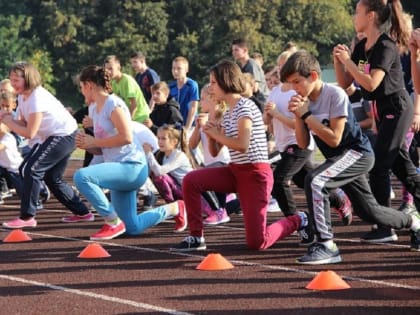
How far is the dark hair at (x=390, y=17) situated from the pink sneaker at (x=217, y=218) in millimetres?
3306

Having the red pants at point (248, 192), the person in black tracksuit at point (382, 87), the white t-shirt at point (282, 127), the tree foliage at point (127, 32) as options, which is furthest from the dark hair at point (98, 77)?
the tree foliage at point (127, 32)

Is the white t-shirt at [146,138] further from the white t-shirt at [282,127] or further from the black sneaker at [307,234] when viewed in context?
the black sneaker at [307,234]

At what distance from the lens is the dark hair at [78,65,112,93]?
9.55 meters

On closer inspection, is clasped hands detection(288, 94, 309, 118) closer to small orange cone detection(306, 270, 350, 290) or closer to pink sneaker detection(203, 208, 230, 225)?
small orange cone detection(306, 270, 350, 290)

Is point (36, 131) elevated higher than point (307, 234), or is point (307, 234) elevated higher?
point (36, 131)

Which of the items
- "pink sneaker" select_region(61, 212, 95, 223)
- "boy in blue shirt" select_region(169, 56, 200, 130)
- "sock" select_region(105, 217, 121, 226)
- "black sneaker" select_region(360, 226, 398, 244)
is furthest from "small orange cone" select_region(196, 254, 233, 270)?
"boy in blue shirt" select_region(169, 56, 200, 130)

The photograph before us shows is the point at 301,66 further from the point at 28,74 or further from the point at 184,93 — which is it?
the point at 184,93

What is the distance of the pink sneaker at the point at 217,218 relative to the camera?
10742 millimetres

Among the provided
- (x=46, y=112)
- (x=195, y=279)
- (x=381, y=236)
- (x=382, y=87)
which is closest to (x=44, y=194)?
(x=46, y=112)

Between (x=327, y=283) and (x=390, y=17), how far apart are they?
2.69 m

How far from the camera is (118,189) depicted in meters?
9.55

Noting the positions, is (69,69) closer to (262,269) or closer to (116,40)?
(116,40)

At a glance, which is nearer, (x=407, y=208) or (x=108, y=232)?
(x=108, y=232)

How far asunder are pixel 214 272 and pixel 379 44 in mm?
2311
